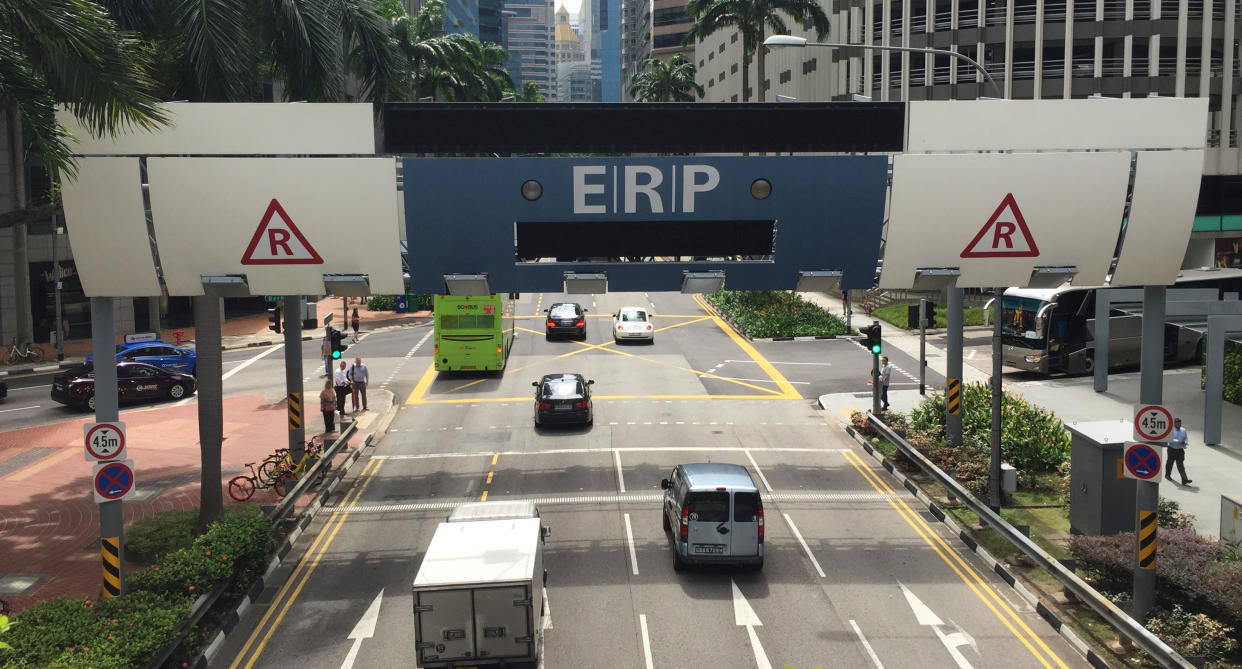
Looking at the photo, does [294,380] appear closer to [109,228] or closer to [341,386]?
[341,386]

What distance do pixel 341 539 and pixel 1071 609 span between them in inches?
543

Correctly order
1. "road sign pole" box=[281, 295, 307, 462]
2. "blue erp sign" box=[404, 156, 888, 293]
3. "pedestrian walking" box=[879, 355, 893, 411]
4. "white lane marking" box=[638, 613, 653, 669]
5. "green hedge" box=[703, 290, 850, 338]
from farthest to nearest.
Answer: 1. "green hedge" box=[703, 290, 850, 338]
2. "pedestrian walking" box=[879, 355, 893, 411]
3. "road sign pole" box=[281, 295, 307, 462]
4. "blue erp sign" box=[404, 156, 888, 293]
5. "white lane marking" box=[638, 613, 653, 669]

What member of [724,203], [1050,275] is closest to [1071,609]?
[1050,275]

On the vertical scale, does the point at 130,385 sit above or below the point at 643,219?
below

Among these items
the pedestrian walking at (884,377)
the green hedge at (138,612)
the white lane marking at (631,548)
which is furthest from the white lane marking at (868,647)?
the pedestrian walking at (884,377)

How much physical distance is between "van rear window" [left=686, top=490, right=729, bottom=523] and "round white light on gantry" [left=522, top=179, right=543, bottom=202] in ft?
20.8

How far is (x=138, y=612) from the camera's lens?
1442 centimetres

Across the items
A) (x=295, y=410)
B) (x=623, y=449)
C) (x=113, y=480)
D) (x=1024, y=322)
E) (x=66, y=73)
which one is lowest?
(x=623, y=449)

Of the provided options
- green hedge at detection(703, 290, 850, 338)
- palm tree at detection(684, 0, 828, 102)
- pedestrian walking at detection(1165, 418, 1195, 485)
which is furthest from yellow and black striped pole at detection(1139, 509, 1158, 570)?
palm tree at detection(684, 0, 828, 102)

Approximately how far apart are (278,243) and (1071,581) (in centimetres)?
1484

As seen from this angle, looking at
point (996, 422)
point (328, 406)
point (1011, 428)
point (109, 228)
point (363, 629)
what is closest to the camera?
point (363, 629)

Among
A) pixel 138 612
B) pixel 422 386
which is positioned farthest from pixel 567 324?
pixel 138 612

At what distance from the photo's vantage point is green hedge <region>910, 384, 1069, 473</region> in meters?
24.6

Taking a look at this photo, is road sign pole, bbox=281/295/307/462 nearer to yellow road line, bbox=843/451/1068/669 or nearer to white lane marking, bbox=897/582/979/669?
yellow road line, bbox=843/451/1068/669
